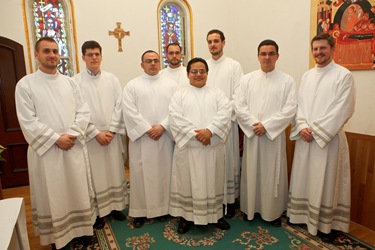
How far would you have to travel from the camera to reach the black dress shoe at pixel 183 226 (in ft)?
11.0

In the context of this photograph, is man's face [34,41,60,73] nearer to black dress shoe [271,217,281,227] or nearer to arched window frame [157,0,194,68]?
black dress shoe [271,217,281,227]

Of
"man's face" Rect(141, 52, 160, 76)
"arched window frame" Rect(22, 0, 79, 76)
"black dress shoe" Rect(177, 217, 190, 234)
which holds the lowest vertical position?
"black dress shoe" Rect(177, 217, 190, 234)

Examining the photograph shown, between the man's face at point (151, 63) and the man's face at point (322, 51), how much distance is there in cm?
180

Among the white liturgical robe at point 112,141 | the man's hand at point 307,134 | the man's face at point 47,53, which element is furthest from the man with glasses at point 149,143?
the man's hand at point 307,134

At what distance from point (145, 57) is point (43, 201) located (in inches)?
77.7

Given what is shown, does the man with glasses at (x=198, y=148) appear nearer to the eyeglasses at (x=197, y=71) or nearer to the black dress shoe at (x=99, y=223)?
the eyeglasses at (x=197, y=71)

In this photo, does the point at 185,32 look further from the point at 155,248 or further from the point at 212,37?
the point at 155,248

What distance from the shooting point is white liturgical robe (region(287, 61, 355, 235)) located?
2955 millimetres

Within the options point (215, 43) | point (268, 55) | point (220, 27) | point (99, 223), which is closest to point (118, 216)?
point (99, 223)

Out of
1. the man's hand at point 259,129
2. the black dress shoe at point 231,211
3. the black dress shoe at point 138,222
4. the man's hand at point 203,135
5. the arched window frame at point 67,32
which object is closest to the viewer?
the man's hand at point 203,135

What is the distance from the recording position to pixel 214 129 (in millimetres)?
3135

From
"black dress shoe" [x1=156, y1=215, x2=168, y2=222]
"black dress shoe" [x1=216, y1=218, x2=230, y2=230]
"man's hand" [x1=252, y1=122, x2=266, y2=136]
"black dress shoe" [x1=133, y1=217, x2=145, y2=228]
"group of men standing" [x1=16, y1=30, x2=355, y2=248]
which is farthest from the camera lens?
"black dress shoe" [x1=156, y1=215, x2=168, y2=222]

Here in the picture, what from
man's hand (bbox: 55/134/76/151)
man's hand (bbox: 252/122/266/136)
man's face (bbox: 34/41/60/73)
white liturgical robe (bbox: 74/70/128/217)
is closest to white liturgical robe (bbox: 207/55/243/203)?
man's hand (bbox: 252/122/266/136)

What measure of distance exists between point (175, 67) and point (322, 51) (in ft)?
6.32
